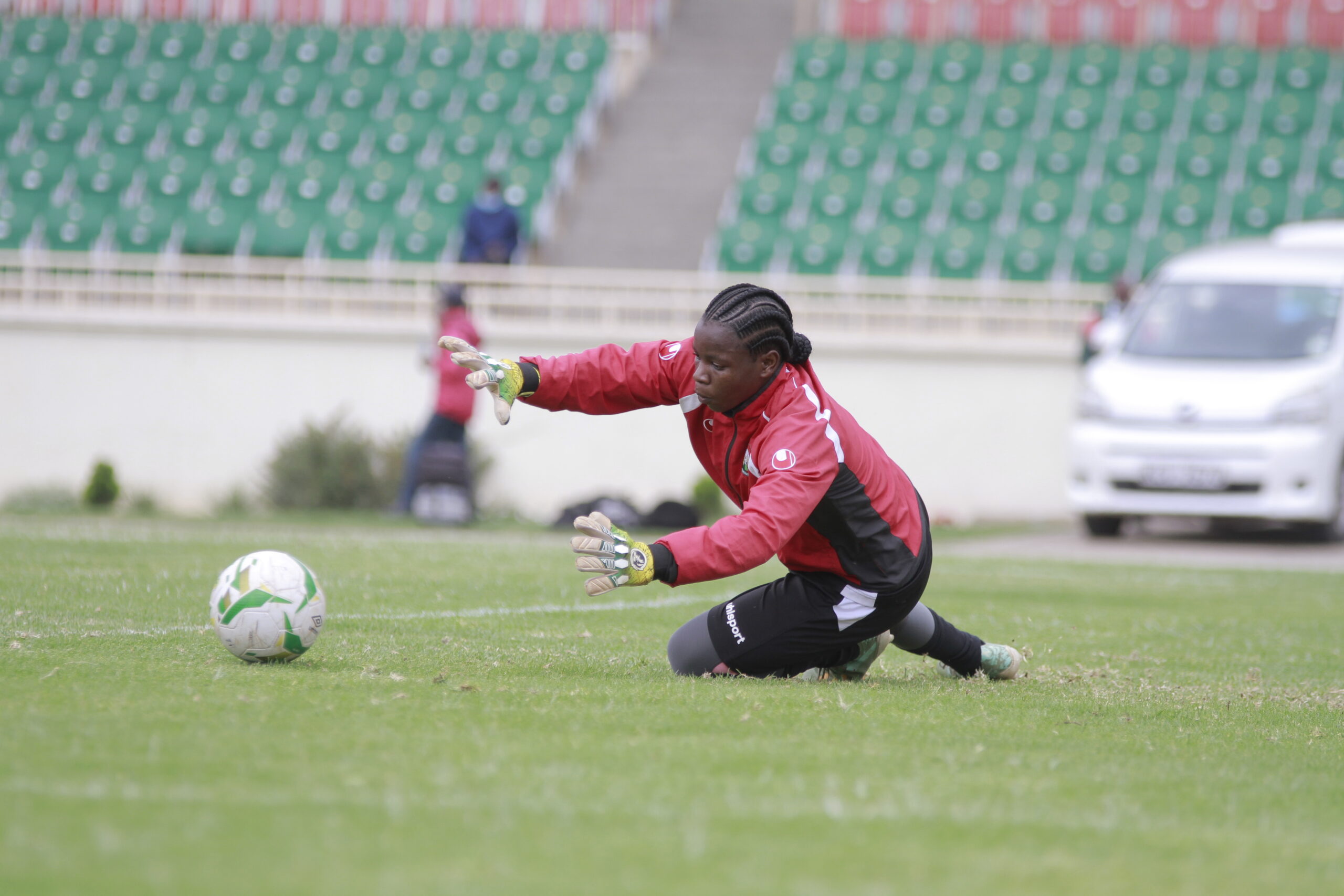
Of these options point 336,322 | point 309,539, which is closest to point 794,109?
point 336,322

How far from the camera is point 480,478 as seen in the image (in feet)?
62.1

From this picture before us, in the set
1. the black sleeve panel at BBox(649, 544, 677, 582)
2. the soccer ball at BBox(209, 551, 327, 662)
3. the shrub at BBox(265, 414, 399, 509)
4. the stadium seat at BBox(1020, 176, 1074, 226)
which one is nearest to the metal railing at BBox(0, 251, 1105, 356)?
the shrub at BBox(265, 414, 399, 509)

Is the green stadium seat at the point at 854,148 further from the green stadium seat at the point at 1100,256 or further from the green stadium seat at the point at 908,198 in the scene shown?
the green stadium seat at the point at 1100,256

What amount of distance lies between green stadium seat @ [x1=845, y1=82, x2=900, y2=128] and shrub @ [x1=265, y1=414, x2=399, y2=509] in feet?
36.0

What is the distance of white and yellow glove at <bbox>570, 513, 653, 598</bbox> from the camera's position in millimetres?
5246

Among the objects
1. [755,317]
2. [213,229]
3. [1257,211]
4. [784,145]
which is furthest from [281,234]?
[755,317]

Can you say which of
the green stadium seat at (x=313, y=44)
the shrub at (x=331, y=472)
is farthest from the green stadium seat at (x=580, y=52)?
the shrub at (x=331, y=472)

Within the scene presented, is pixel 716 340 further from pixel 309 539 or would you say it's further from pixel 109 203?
pixel 109 203

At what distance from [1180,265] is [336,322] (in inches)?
392

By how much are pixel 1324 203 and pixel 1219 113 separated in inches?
122

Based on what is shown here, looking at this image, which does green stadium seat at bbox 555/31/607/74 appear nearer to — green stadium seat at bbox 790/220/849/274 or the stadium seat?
green stadium seat at bbox 790/220/849/274

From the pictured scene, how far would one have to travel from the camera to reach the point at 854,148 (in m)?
24.6

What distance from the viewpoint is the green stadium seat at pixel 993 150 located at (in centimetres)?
2384

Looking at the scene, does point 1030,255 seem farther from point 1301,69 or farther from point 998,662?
point 998,662
